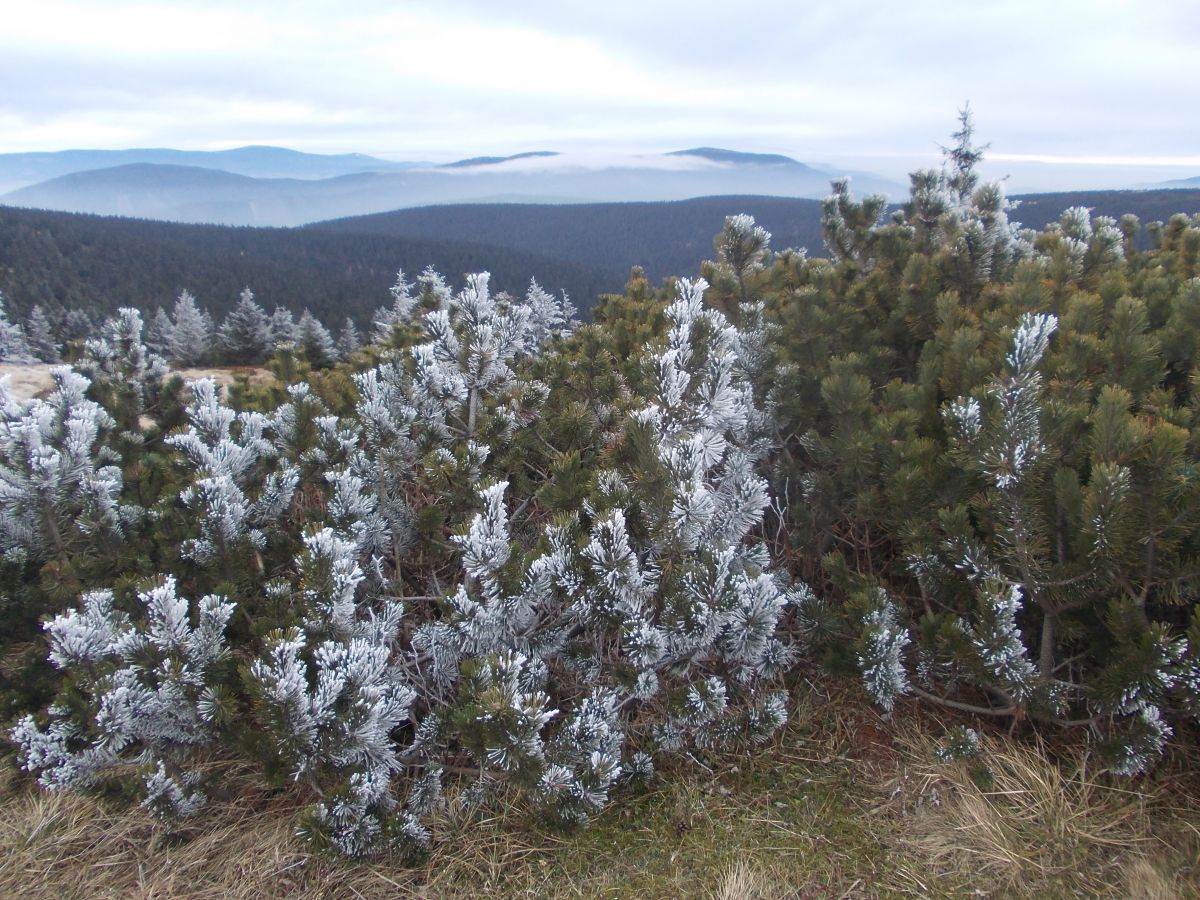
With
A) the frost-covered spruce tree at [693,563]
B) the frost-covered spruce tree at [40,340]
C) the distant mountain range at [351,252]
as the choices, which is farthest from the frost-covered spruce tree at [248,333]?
the frost-covered spruce tree at [693,563]

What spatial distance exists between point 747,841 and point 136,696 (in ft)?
6.55

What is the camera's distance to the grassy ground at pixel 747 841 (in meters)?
2.00

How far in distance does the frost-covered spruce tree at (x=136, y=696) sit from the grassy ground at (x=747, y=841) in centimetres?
29

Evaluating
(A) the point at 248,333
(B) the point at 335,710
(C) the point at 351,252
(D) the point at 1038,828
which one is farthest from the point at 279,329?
(C) the point at 351,252

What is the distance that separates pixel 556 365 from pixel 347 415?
3.98 ft

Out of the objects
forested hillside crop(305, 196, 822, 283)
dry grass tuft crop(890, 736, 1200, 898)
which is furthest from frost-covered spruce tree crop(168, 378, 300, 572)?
forested hillside crop(305, 196, 822, 283)

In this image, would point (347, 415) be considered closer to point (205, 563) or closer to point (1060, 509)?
point (205, 563)

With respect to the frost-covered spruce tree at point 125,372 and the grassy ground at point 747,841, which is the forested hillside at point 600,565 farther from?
the frost-covered spruce tree at point 125,372

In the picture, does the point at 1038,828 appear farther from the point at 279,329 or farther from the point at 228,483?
the point at 279,329

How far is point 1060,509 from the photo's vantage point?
217cm

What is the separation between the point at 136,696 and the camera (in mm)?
2096

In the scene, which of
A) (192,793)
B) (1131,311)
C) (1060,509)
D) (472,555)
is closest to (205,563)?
(192,793)

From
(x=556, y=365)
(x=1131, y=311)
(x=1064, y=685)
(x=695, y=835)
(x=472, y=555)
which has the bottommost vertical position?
(x=695, y=835)

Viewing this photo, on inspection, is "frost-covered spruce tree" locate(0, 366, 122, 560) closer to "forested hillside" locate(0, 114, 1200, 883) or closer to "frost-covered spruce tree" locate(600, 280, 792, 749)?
"forested hillside" locate(0, 114, 1200, 883)
